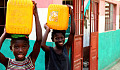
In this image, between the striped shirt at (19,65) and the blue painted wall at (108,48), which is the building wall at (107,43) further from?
the striped shirt at (19,65)

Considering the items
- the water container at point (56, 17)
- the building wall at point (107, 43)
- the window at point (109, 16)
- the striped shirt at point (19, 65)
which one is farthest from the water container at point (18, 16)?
the window at point (109, 16)

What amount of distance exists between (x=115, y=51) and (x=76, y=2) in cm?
444

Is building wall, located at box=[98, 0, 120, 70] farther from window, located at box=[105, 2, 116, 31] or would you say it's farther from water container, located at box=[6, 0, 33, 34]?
water container, located at box=[6, 0, 33, 34]

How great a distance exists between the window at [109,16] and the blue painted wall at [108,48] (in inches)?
11.4

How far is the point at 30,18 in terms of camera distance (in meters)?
2.23

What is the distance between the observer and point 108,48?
7.68m

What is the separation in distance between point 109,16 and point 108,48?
5.12ft

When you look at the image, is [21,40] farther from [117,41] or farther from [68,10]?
[117,41]

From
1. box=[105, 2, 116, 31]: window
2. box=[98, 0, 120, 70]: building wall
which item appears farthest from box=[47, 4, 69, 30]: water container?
box=[105, 2, 116, 31]: window

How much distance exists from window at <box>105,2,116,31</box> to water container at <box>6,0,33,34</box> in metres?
6.32

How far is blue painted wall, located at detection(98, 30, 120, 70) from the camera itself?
693 cm

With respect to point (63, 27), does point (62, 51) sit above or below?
below

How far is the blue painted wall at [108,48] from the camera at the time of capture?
6934 millimetres

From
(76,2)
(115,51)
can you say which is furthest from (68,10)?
(115,51)
